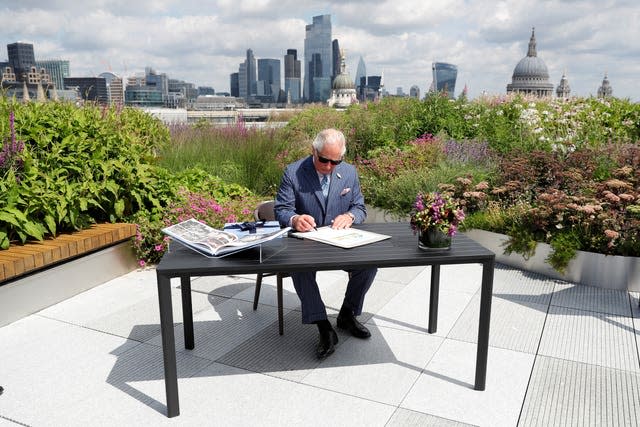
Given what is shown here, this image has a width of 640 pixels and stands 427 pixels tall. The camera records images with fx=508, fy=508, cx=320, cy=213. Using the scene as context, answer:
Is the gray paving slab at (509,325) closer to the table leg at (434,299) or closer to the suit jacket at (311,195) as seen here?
the table leg at (434,299)

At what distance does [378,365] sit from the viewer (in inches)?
112

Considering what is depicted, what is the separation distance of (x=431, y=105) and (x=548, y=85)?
12970cm

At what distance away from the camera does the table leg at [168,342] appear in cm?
220

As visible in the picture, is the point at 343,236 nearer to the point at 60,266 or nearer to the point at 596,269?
the point at 60,266

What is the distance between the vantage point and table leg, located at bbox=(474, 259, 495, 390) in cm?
243

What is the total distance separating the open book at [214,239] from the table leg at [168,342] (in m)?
0.22

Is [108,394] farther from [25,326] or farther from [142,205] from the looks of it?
[142,205]

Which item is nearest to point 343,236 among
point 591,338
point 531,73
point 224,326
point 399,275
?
point 224,326

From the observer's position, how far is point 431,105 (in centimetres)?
876

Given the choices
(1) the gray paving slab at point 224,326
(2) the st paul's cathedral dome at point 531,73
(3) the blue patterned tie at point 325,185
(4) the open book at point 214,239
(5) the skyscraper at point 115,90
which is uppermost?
(2) the st paul's cathedral dome at point 531,73

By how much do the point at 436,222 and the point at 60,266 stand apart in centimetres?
285

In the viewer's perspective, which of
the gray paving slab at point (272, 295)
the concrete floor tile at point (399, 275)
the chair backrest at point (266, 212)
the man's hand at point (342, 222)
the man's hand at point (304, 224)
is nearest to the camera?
the man's hand at point (304, 224)

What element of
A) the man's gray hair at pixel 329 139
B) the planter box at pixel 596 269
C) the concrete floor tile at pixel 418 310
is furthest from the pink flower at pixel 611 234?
the man's gray hair at pixel 329 139

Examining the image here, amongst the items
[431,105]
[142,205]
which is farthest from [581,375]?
[431,105]
